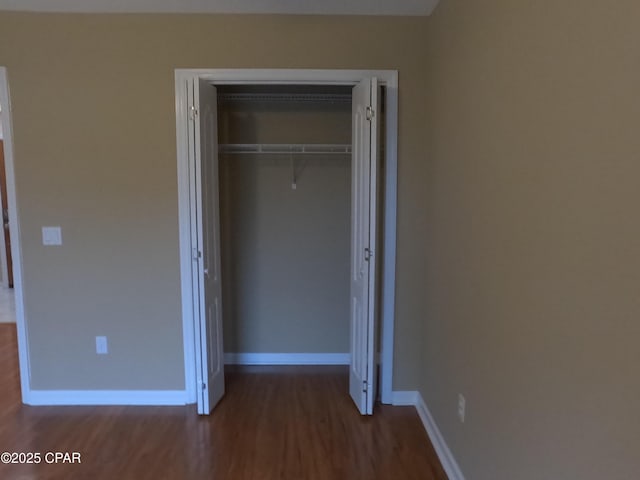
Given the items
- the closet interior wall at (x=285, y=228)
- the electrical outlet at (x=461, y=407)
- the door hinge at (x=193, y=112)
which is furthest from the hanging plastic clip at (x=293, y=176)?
the electrical outlet at (x=461, y=407)

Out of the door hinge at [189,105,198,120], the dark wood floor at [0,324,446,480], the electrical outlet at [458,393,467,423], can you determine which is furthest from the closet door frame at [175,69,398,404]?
the electrical outlet at [458,393,467,423]

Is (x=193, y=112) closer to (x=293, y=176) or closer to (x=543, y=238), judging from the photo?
(x=293, y=176)

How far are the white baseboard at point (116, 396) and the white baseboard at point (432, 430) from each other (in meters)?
1.52

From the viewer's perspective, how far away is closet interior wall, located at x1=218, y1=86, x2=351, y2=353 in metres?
3.41

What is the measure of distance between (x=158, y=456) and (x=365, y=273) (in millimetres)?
1614

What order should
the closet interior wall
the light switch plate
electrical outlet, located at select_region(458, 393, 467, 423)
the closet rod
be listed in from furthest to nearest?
the closet interior wall, the closet rod, the light switch plate, electrical outlet, located at select_region(458, 393, 467, 423)

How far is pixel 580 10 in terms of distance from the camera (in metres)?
1.15

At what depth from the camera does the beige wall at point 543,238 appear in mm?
1003

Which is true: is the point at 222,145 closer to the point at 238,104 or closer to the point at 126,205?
the point at 238,104

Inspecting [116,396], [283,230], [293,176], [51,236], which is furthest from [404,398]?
[51,236]

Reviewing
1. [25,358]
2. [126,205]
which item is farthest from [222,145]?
[25,358]

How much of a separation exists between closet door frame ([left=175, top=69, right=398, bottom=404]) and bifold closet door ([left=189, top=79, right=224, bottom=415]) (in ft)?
0.21

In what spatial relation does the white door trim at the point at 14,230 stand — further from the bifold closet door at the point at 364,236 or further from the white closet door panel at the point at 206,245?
the bifold closet door at the point at 364,236

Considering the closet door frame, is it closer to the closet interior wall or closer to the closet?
the closet
